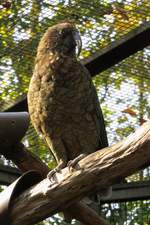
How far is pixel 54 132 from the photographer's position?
2898 mm

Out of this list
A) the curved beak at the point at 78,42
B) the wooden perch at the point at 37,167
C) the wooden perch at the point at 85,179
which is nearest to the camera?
the wooden perch at the point at 85,179

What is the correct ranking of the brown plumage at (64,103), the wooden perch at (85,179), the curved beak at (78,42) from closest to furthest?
the wooden perch at (85,179), the brown plumage at (64,103), the curved beak at (78,42)

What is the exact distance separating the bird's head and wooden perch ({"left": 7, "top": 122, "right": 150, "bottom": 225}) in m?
0.99

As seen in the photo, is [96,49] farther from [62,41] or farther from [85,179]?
[85,179]

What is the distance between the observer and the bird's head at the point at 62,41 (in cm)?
303

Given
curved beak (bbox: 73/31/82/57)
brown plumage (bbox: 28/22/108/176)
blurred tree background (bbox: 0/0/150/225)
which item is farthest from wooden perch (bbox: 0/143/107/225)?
curved beak (bbox: 73/31/82/57)

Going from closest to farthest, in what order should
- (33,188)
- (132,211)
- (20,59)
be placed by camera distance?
(33,188), (20,59), (132,211)

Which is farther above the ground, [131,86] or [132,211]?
[131,86]

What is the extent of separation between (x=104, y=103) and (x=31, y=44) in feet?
1.92

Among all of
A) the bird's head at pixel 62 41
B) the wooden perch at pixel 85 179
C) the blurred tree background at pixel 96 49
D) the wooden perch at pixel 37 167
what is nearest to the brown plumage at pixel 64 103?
the bird's head at pixel 62 41

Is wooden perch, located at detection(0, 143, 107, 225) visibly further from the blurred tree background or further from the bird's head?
the bird's head

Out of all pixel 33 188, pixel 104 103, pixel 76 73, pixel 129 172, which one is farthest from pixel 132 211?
pixel 129 172

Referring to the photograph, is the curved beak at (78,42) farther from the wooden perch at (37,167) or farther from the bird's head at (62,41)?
the wooden perch at (37,167)

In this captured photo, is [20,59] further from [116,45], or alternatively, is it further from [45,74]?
[116,45]
